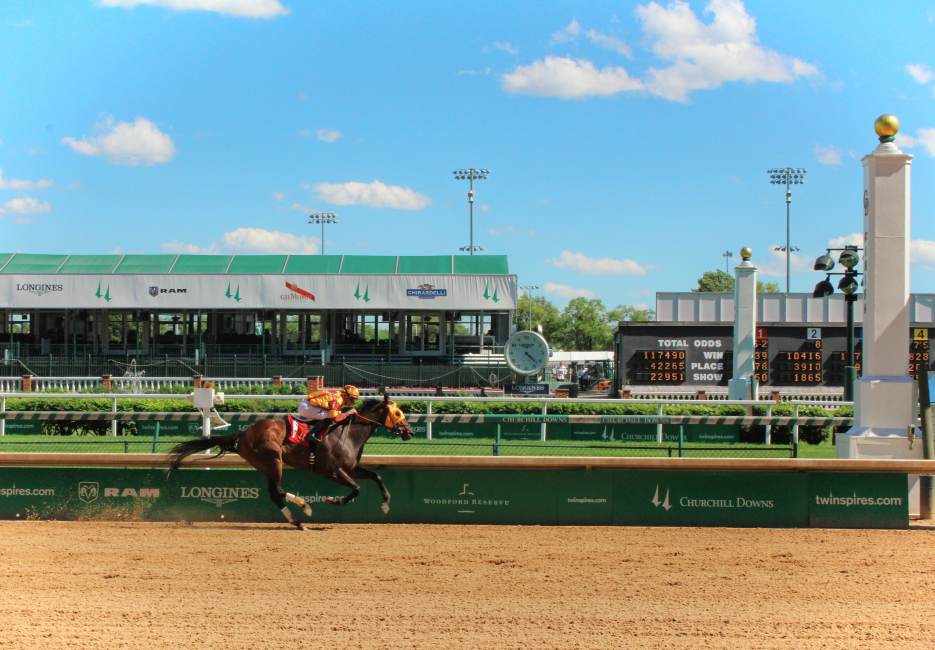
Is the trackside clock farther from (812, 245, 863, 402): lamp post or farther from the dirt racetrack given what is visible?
the dirt racetrack

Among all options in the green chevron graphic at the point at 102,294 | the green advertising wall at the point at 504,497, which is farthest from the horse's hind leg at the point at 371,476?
the green chevron graphic at the point at 102,294

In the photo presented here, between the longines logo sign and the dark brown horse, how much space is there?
2912 centimetres

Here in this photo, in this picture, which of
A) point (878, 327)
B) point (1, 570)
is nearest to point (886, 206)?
point (878, 327)

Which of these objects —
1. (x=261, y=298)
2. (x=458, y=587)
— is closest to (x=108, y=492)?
(x=458, y=587)

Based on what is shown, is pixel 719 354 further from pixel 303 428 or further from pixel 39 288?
pixel 39 288

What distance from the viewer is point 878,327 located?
1166cm

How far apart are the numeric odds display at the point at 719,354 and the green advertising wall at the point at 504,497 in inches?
637

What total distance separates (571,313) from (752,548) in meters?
106

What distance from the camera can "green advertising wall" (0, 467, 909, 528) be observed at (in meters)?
11.2

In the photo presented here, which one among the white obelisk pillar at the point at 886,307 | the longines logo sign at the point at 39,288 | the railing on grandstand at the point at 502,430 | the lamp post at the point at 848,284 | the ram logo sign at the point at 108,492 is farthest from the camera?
the longines logo sign at the point at 39,288

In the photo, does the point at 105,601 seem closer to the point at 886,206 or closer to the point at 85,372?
the point at 886,206

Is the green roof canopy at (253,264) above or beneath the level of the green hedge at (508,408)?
above

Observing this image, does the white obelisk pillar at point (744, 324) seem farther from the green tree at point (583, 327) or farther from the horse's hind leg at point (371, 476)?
the green tree at point (583, 327)

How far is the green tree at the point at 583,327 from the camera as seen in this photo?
11400cm
